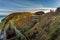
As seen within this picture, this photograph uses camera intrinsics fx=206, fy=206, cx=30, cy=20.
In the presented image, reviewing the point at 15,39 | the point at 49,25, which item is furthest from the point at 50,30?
the point at 15,39

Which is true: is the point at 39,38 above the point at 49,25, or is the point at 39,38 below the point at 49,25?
below

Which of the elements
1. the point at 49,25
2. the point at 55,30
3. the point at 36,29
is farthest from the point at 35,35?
the point at 55,30

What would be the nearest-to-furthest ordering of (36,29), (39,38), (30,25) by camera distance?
(39,38) < (36,29) < (30,25)

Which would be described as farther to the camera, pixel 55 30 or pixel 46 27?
pixel 46 27

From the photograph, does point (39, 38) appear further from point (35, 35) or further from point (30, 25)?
point (30, 25)

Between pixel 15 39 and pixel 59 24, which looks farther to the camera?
pixel 15 39

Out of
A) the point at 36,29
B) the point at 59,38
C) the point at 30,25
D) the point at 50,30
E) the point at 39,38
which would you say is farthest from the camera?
the point at 30,25

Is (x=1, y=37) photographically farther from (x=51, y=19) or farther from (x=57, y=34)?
(x=57, y=34)

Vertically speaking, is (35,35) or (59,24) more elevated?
(59,24)

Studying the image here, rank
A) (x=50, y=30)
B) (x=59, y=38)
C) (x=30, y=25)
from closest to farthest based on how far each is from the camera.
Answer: (x=59, y=38)
(x=50, y=30)
(x=30, y=25)
